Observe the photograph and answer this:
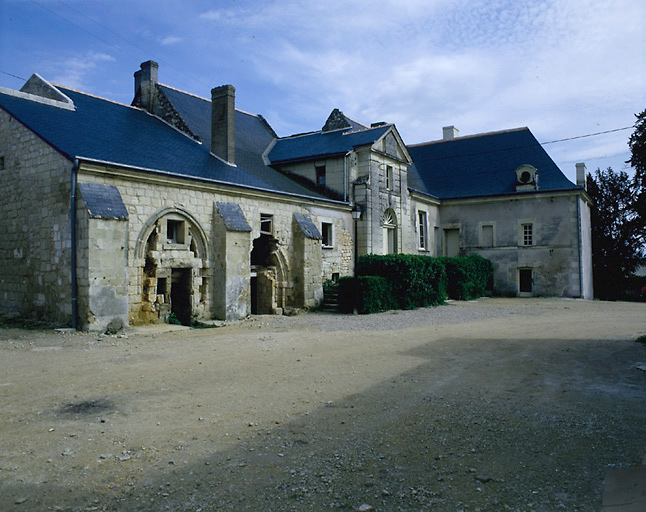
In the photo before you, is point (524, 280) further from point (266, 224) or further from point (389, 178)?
point (266, 224)

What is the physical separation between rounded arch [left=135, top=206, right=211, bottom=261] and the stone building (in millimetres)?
39

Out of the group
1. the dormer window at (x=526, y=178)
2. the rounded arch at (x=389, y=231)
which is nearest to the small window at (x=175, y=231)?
the rounded arch at (x=389, y=231)

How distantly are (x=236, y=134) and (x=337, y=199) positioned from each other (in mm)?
5265

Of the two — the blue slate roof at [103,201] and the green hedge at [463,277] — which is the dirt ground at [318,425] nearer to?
the blue slate roof at [103,201]

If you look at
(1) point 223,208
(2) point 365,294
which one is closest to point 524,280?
(2) point 365,294

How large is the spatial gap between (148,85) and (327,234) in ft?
29.6

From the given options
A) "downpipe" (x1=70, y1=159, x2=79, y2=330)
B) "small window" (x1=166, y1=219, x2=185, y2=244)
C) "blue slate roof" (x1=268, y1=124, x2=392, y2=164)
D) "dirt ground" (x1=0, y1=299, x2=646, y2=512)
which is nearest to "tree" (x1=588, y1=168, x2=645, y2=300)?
"blue slate roof" (x1=268, y1=124, x2=392, y2=164)

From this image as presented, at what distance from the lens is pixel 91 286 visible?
11.9 meters

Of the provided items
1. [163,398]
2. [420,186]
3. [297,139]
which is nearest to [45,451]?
[163,398]

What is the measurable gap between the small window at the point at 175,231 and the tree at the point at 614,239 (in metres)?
Answer: 27.3

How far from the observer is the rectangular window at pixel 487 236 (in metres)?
27.2

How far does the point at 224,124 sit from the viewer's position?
59.6 feet

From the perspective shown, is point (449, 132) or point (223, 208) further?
point (449, 132)

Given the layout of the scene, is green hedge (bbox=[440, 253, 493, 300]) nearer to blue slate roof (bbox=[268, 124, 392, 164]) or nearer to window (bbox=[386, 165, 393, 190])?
window (bbox=[386, 165, 393, 190])
